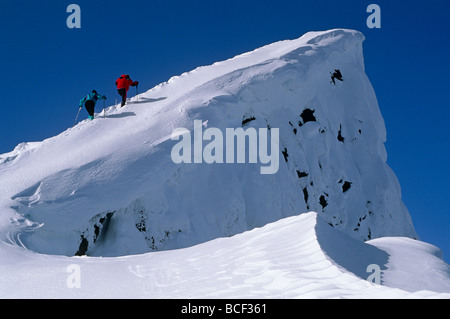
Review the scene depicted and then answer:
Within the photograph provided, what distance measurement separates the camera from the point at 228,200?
601 inches

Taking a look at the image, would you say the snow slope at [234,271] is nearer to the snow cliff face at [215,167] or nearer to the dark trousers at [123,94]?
the snow cliff face at [215,167]

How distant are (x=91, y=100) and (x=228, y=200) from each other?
5.40 meters

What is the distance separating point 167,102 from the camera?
1662 centimetres

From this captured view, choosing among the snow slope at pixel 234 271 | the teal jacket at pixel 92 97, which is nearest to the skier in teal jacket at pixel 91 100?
the teal jacket at pixel 92 97

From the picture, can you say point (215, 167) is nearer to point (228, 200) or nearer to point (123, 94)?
point (228, 200)

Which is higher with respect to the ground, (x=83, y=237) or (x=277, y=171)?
(x=277, y=171)

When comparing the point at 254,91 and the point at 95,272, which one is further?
the point at 254,91

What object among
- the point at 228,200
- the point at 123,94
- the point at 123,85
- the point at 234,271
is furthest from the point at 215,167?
the point at 234,271

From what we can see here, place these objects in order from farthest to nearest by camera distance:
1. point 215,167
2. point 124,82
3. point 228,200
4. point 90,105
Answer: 1. point 124,82
2. point 90,105
3. point 215,167
4. point 228,200

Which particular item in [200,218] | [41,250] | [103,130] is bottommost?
[41,250]

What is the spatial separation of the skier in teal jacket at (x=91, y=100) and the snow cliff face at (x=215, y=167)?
1.84ft

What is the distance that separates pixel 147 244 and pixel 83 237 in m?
1.63
